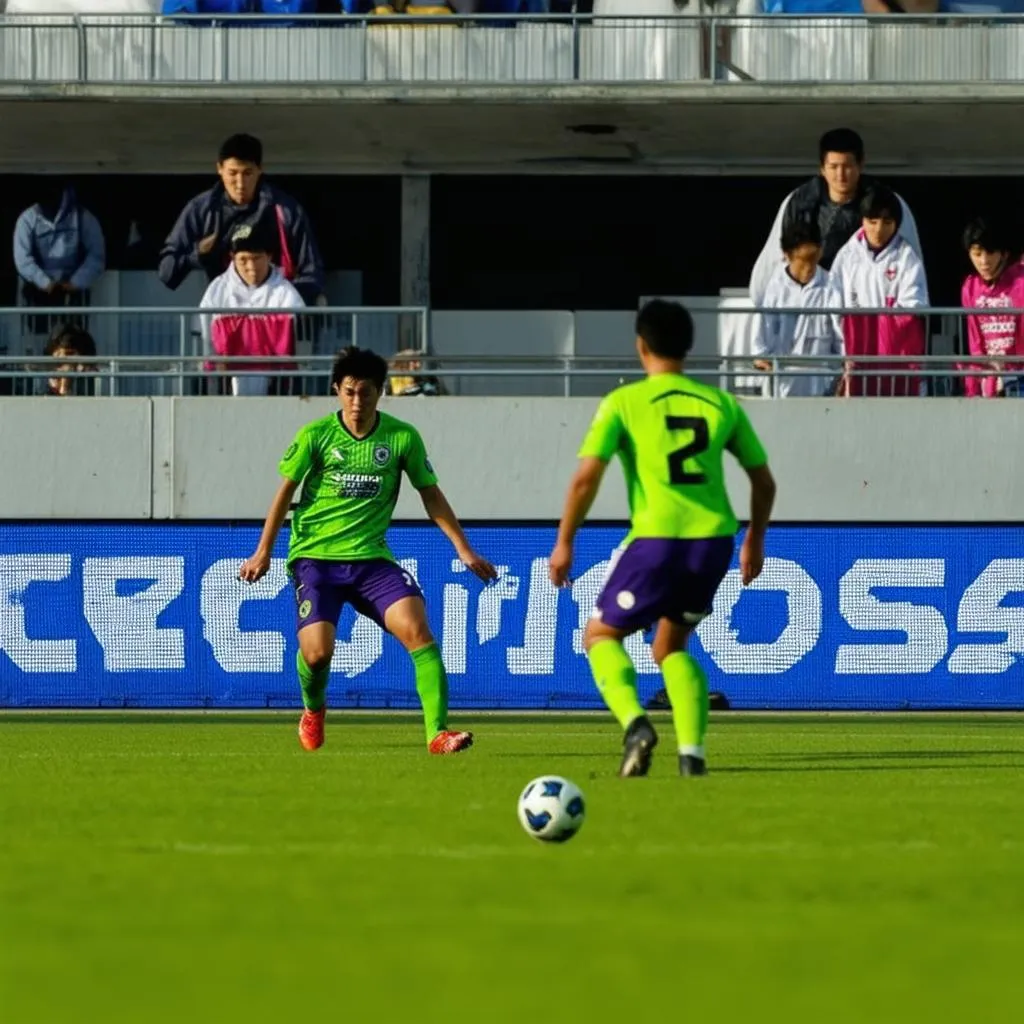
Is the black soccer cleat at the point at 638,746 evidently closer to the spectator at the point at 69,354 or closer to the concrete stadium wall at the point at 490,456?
the concrete stadium wall at the point at 490,456

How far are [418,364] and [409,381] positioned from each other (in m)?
0.21

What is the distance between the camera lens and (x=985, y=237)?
21.0 metres

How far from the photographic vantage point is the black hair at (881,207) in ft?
65.4

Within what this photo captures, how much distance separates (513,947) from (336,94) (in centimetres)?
1891

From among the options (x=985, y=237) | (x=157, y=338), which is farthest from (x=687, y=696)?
(x=157, y=338)

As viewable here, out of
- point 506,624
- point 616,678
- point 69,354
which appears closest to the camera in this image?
point 616,678

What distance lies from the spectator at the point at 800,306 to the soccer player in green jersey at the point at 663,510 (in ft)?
35.7

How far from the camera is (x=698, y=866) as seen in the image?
658 cm

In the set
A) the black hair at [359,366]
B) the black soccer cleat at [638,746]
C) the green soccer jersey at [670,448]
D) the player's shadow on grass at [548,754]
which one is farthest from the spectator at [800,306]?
the black soccer cleat at [638,746]

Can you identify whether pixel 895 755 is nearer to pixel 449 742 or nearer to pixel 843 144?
pixel 449 742

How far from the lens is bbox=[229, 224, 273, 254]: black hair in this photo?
20.7 metres

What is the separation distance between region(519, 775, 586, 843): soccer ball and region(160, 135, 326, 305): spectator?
46.2 ft

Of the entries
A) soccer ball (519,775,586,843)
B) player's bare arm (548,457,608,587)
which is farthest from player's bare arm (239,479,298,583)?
soccer ball (519,775,586,843)

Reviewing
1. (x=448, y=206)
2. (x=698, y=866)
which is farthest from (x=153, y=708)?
(x=698, y=866)
